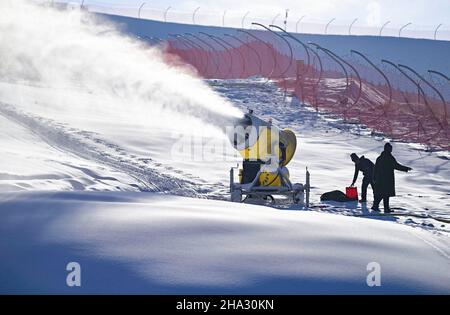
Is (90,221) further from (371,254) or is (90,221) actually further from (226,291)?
(371,254)

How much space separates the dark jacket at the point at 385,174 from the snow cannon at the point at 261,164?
4.55 feet

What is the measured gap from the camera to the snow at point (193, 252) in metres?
4.09

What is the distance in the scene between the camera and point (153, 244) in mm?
4707

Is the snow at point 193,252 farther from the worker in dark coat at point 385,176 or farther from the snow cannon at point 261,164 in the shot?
the snow cannon at point 261,164

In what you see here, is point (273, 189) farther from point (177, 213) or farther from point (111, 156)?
point (177, 213)

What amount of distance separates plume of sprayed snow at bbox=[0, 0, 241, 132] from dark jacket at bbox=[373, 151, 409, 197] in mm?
13288

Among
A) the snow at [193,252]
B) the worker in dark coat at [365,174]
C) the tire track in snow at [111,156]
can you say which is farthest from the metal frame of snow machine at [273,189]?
the snow at [193,252]

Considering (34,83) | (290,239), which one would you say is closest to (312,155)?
(290,239)

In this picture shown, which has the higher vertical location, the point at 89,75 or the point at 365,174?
the point at 89,75

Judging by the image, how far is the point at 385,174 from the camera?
11.7 metres

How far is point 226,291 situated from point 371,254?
1.60 metres

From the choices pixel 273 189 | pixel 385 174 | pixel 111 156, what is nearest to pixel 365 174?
pixel 385 174

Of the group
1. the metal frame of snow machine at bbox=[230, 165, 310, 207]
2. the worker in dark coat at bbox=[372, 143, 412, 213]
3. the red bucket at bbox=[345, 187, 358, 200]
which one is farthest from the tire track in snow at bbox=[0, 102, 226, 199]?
the worker in dark coat at bbox=[372, 143, 412, 213]

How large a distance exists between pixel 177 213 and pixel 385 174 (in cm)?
687
